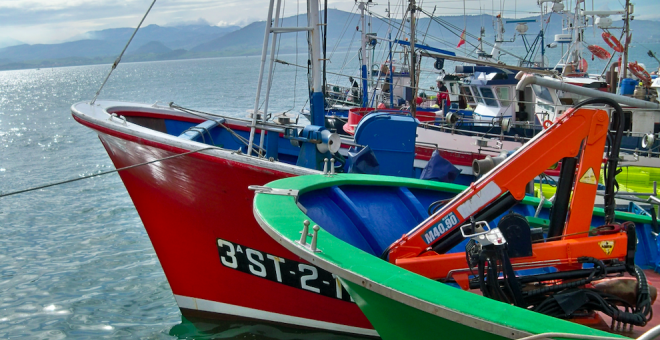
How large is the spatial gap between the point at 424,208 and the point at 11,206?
11944mm

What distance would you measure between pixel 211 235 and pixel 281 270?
104cm

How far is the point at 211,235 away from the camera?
250 inches

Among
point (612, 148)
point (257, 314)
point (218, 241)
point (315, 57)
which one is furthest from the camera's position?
point (315, 57)

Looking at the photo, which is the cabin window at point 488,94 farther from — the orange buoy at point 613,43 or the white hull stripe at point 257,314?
the white hull stripe at point 257,314

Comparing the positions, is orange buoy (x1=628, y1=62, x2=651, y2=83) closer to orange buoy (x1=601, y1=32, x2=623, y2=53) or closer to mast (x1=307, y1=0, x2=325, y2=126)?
orange buoy (x1=601, y1=32, x2=623, y2=53)

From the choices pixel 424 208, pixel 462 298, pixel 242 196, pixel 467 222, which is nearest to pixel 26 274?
pixel 242 196

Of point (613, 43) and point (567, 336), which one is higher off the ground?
point (613, 43)

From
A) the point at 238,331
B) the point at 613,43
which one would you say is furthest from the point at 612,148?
the point at 613,43

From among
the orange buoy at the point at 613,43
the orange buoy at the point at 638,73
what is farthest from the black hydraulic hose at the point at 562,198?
the orange buoy at the point at 638,73

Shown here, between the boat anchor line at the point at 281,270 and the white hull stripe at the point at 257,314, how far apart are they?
478 millimetres

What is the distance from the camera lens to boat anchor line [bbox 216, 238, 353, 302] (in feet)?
18.8

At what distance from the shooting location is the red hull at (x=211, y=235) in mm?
5875

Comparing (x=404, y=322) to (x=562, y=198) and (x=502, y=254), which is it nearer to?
(x=502, y=254)

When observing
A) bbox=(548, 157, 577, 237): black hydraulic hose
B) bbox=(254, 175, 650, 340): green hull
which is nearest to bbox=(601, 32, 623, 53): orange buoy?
bbox=(548, 157, 577, 237): black hydraulic hose
